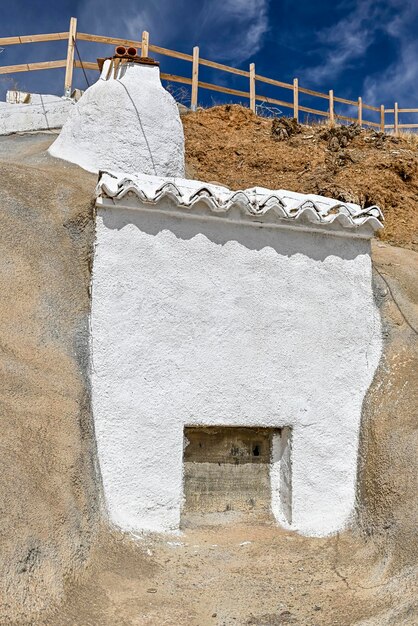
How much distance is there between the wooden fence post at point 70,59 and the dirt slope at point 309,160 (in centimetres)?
302

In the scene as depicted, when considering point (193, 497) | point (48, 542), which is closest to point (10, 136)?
point (193, 497)

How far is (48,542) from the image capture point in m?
4.97

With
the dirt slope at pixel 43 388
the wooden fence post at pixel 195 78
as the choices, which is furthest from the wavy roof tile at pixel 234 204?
the wooden fence post at pixel 195 78

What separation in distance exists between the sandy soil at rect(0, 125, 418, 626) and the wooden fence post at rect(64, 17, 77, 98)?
22.3 feet

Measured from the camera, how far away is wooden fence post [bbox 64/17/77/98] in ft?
45.7

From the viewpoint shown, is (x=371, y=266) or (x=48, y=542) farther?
(x=371, y=266)

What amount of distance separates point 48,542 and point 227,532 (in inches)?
95.6

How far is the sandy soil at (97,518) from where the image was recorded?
494 cm

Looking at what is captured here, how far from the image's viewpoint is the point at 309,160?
48.2ft

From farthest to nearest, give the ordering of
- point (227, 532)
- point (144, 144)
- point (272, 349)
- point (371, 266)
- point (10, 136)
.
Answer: point (10, 136) → point (144, 144) → point (371, 266) → point (272, 349) → point (227, 532)

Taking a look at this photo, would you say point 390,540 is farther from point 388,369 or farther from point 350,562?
point 388,369

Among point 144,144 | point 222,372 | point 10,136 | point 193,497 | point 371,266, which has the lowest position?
point 193,497

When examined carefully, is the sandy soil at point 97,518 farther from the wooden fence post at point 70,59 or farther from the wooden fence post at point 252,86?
the wooden fence post at point 252,86

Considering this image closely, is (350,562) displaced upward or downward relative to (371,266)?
downward
